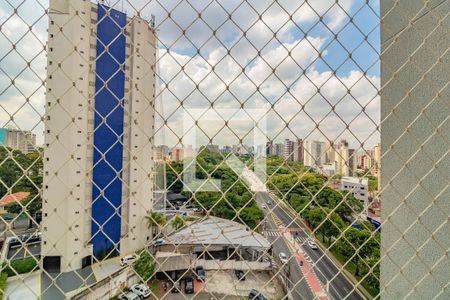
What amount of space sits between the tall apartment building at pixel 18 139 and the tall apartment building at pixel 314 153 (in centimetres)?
77

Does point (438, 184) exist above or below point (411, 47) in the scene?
below

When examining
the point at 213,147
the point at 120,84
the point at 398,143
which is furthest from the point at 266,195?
the point at 120,84

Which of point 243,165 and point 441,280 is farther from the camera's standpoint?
point 243,165

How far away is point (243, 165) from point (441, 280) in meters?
0.68

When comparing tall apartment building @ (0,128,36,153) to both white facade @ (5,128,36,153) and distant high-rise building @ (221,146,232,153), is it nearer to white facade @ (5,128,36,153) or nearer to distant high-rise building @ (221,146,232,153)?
white facade @ (5,128,36,153)

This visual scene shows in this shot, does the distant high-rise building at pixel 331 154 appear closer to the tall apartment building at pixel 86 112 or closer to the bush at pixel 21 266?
the tall apartment building at pixel 86 112

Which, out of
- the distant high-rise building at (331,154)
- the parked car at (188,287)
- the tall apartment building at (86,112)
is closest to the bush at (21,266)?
the tall apartment building at (86,112)

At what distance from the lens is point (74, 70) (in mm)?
756

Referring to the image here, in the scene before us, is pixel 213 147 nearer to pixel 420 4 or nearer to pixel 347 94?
pixel 347 94

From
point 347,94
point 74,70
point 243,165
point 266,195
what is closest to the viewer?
point 347,94

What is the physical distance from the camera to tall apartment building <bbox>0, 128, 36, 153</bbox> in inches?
24.6

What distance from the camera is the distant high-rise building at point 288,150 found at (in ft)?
2.34

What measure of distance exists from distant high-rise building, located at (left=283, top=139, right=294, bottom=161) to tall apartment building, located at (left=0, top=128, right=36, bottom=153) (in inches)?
27.8

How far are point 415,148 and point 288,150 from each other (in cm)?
38
